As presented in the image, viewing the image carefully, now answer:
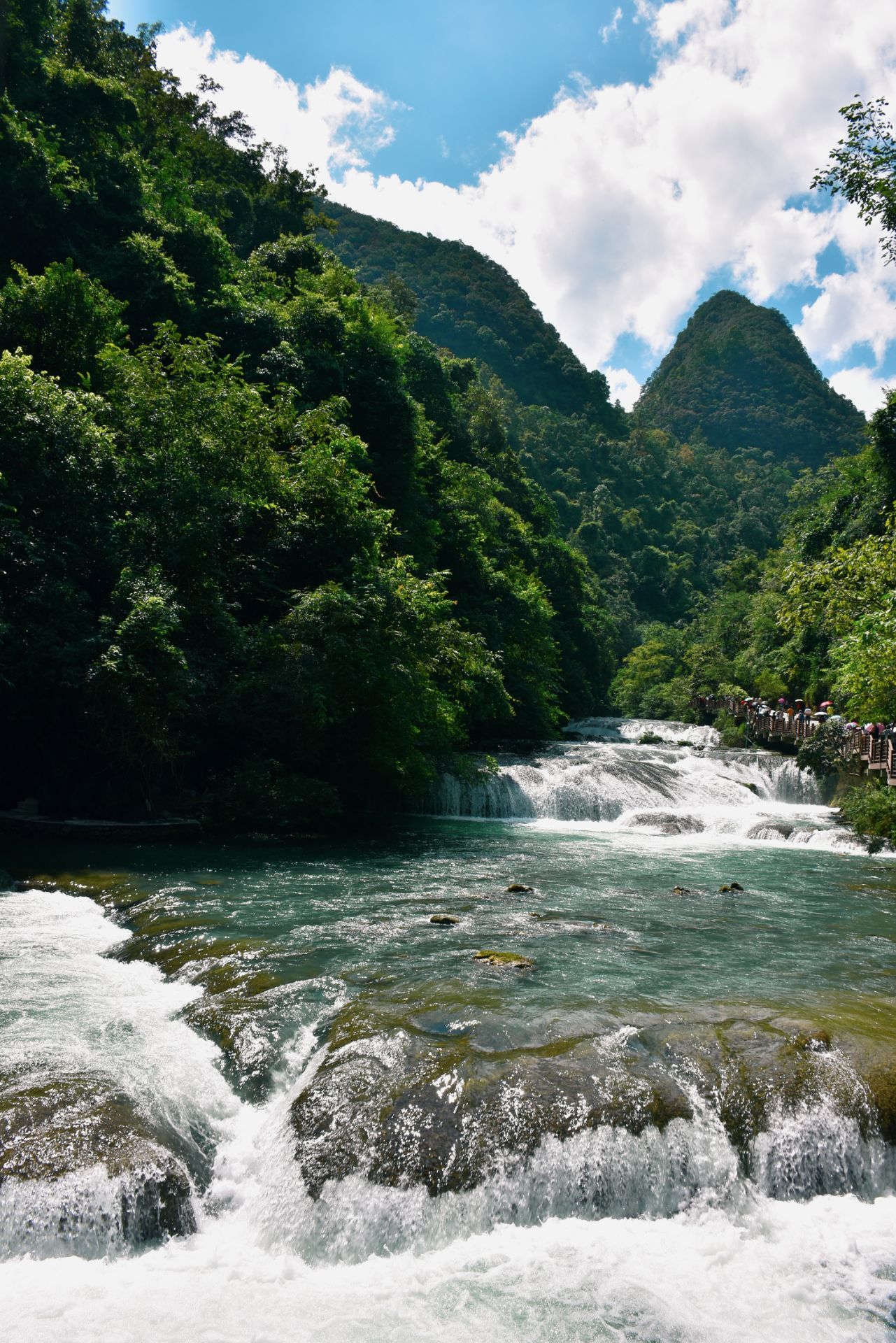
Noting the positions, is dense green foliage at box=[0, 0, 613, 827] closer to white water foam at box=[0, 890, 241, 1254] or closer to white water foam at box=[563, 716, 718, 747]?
white water foam at box=[0, 890, 241, 1254]

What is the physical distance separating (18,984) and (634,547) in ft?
321

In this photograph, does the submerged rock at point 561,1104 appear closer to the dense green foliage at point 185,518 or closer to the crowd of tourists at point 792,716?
the dense green foliage at point 185,518

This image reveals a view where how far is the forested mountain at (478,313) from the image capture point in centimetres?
13600

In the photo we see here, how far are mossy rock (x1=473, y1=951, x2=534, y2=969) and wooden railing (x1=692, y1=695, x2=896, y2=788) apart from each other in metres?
13.9

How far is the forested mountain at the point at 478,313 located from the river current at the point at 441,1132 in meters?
127

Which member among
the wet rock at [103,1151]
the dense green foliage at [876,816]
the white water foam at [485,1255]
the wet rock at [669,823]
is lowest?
the white water foam at [485,1255]

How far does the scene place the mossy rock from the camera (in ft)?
27.6

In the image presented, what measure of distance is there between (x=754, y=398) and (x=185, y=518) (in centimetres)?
17997

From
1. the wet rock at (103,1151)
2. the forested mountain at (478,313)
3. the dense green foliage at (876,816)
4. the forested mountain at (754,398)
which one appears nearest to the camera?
the wet rock at (103,1151)

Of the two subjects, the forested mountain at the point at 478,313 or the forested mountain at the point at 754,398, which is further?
the forested mountain at the point at 754,398

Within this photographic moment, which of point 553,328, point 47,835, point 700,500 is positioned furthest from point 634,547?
point 47,835

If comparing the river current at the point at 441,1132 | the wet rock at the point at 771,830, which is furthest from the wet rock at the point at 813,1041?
the wet rock at the point at 771,830

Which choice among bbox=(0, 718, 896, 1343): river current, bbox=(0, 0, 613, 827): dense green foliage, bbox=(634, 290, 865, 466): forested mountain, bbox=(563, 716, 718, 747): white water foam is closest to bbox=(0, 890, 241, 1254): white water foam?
bbox=(0, 718, 896, 1343): river current

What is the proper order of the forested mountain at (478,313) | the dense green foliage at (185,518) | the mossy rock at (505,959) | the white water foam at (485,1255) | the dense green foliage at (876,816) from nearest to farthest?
the white water foam at (485,1255)
the mossy rock at (505,959)
the dense green foliage at (185,518)
the dense green foliage at (876,816)
the forested mountain at (478,313)
